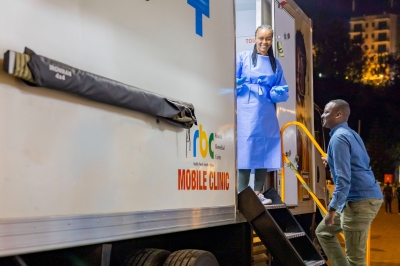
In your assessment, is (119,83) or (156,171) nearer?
(119,83)

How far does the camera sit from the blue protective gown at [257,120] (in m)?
5.29

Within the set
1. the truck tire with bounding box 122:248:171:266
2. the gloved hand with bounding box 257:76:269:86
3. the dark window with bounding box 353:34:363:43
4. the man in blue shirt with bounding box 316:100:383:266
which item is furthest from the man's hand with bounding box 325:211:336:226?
the dark window with bounding box 353:34:363:43

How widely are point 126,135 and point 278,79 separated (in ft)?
9.22

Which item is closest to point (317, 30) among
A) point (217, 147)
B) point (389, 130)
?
point (389, 130)

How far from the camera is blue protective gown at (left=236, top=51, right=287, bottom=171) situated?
5285 mm

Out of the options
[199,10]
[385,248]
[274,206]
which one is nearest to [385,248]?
[385,248]

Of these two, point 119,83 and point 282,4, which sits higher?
point 282,4

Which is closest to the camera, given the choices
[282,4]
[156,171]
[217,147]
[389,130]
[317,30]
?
[156,171]

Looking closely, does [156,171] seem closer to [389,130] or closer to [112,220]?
[112,220]

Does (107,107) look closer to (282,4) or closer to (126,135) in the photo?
(126,135)

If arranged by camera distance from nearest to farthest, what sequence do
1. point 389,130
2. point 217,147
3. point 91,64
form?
point 91,64
point 217,147
point 389,130

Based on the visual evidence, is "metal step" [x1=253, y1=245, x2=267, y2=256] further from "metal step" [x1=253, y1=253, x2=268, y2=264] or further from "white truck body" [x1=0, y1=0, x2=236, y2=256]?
"white truck body" [x1=0, y1=0, x2=236, y2=256]

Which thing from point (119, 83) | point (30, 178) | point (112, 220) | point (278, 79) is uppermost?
point (278, 79)

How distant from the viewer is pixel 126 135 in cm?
302
